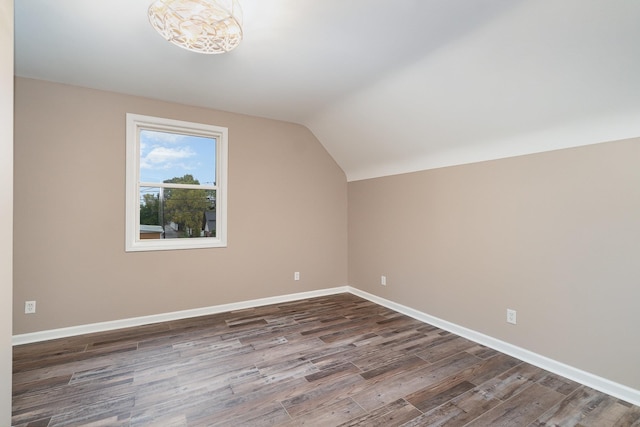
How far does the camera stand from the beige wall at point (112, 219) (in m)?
2.79

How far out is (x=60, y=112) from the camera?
2893 millimetres

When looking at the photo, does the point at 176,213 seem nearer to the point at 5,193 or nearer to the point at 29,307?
the point at 29,307

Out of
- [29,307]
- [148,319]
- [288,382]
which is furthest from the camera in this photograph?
[148,319]

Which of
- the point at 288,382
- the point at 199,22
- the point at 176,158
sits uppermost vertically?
the point at 199,22

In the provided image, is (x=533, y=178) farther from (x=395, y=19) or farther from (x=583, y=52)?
(x=395, y=19)

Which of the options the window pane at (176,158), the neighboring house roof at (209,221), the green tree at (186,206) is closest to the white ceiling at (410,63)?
the window pane at (176,158)

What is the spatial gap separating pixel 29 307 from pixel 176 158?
2.06 meters

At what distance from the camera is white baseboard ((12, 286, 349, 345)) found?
9.13ft

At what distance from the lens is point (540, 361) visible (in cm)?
238

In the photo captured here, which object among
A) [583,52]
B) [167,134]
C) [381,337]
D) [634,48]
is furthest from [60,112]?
[634,48]

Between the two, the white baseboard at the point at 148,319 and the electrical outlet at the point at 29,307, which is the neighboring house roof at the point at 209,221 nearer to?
the white baseboard at the point at 148,319

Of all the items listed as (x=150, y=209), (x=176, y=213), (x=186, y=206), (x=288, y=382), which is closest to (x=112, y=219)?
(x=150, y=209)

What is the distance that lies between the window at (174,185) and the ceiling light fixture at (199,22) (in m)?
1.83

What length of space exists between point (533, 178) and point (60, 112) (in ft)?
15.0
